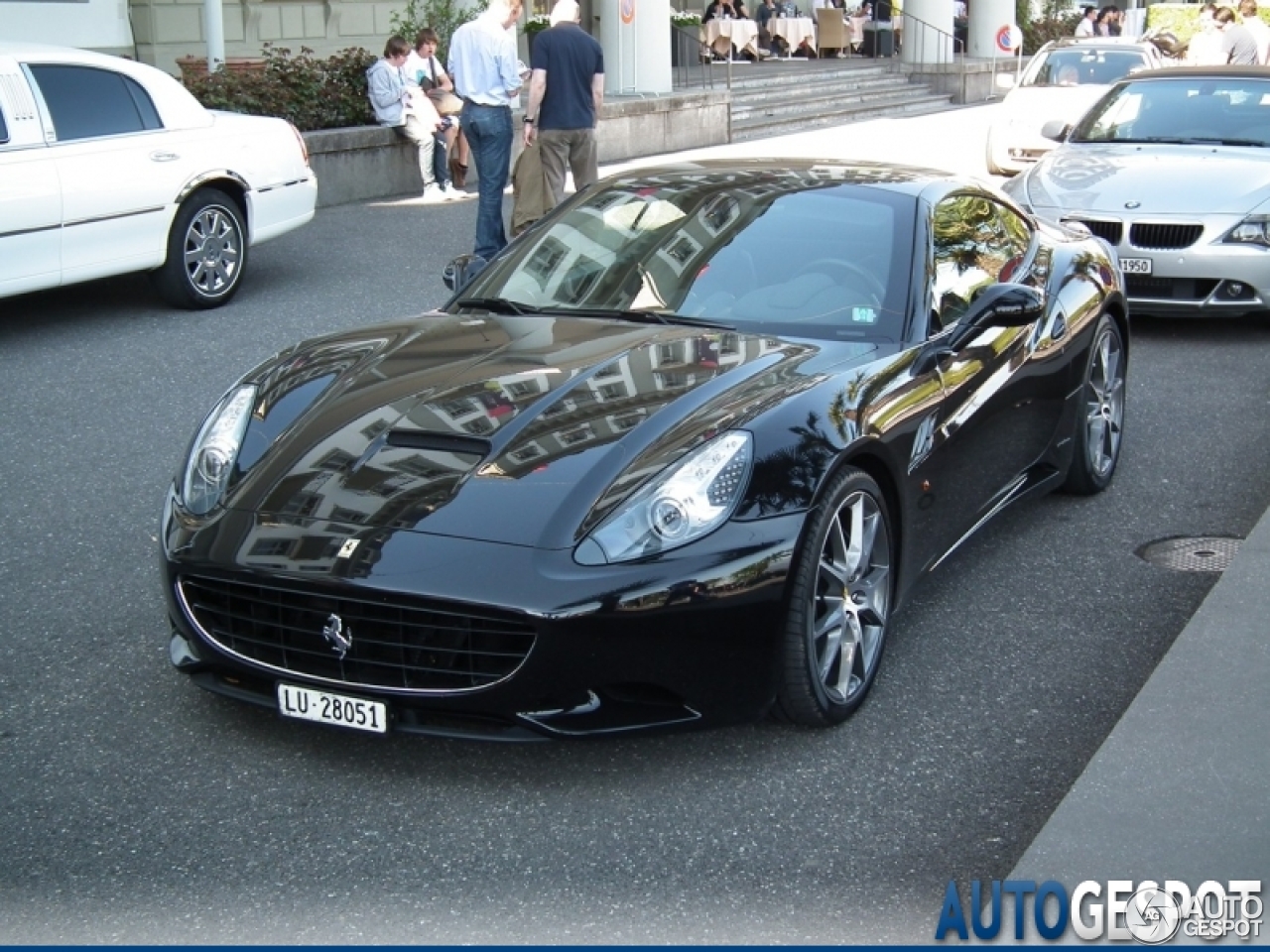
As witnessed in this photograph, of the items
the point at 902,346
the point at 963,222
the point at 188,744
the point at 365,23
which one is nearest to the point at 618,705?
the point at 188,744

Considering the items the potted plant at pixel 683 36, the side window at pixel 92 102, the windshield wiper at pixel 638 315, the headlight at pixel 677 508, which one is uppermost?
the potted plant at pixel 683 36

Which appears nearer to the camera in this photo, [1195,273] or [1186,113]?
[1195,273]

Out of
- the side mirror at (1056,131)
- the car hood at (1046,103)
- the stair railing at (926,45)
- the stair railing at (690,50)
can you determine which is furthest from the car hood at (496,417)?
the stair railing at (926,45)

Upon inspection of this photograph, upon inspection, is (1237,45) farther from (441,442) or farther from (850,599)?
(441,442)

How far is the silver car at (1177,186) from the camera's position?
9273mm

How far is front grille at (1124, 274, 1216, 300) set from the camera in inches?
368

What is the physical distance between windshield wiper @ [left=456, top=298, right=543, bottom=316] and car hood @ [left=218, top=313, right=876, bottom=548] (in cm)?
20

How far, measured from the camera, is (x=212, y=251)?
10.4 m

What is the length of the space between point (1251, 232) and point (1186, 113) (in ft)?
6.05

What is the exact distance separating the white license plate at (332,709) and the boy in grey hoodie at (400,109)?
441 inches

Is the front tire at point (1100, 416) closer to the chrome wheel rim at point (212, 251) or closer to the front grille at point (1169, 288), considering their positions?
the front grille at point (1169, 288)

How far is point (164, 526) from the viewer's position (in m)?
4.44

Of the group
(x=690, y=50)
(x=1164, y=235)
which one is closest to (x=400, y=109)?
(x=1164, y=235)

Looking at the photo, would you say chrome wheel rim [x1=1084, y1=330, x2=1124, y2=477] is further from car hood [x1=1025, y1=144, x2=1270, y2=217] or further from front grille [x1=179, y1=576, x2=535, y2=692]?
front grille [x1=179, y1=576, x2=535, y2=692]
